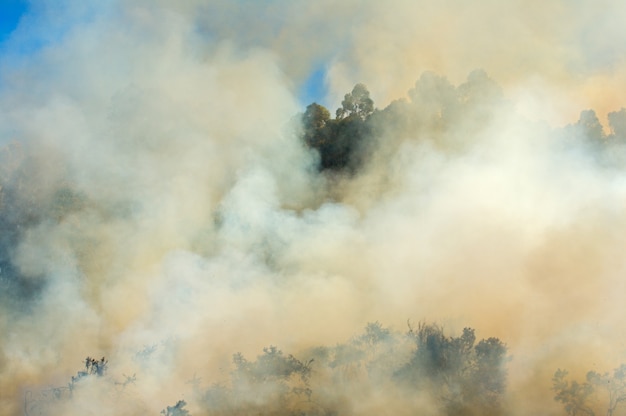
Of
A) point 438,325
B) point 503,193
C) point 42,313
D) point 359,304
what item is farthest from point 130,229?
point 503,193

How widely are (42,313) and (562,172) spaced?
1058 centimetres

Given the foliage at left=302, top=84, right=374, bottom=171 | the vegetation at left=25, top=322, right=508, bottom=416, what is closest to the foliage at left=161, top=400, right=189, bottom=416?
→ the vegetation at left=25, top=322, right=508, bottom=416

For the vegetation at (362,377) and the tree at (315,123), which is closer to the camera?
the vegetation at (362,377)

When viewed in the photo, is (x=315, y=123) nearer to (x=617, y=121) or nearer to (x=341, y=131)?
(x=341, y=131)

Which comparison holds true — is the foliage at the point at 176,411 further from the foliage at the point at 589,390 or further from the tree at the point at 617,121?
the tree at the point at 617,121

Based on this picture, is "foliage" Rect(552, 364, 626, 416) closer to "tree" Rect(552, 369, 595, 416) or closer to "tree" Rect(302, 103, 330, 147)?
"tree" Rect(552, 369, 595, 416)

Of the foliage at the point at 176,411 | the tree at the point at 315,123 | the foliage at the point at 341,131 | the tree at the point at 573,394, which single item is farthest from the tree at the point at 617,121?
the foliage at the point at 176,411

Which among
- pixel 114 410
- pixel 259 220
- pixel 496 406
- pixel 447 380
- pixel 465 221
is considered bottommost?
pixel 496 406

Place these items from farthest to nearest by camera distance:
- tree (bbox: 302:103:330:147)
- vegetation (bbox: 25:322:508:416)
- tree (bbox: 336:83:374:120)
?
tree (bbox: 336:83:374:120), tree (bbox: 302:103:330:147), vegetation (bbox: 25:322:508:416)

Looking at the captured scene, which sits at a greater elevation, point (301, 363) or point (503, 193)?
point (503, 193)

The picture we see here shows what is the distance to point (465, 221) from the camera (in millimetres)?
11523

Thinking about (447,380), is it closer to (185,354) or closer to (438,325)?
(438,325)

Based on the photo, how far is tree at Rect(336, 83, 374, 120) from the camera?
18.6 m

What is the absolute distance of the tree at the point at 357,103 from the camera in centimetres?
1859
